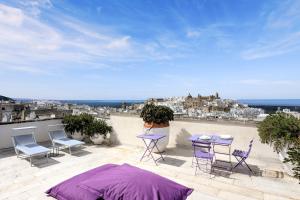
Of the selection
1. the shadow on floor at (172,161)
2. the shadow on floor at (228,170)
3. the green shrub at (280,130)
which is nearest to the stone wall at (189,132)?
the shadow on floor at (228,170)

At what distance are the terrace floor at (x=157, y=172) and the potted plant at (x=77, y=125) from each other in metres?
1.29

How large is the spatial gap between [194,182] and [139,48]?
956 cm

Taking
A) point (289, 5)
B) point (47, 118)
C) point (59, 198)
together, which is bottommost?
point (59, 198)

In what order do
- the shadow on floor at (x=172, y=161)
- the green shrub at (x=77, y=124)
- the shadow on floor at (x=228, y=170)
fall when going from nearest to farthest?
1. the shadow on floor at (x=228, y=170)
2. the shadow on floor at (x=172, y=161)
3. the green shrub at (x=77, y=124)

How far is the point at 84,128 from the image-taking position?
730cm

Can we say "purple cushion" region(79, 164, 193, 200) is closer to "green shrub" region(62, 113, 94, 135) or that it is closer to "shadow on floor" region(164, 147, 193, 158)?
"shadow on floor" region(164, 147, 193, 158)

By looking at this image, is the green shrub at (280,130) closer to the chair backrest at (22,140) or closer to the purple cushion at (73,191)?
the purple cushion at (73,191)

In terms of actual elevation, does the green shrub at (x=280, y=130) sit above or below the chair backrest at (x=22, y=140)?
above

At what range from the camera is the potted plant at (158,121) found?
6.05 metres

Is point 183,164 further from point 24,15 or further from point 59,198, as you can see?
point 24,15

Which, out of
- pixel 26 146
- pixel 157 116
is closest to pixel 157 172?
pixel 157 116

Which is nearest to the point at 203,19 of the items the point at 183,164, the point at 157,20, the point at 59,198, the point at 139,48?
the point at 157,20

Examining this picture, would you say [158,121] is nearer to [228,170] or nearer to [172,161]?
[172,161]

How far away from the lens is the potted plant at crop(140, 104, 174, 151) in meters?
6.05
